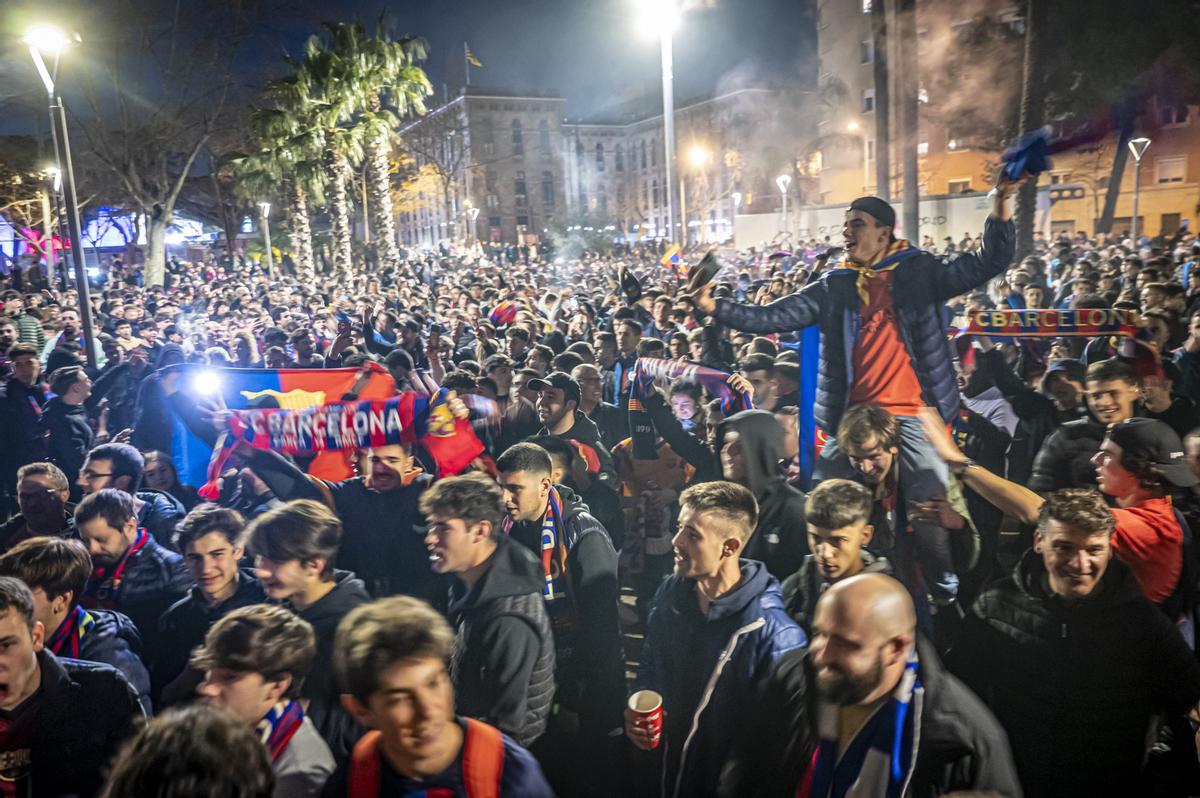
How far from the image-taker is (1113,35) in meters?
23.3

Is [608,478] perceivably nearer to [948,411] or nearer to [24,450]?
[948,411]

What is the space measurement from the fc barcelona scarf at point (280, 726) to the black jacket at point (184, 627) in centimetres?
112

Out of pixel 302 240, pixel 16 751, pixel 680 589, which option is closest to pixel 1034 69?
pixel 680 589

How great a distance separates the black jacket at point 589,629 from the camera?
4.08 m

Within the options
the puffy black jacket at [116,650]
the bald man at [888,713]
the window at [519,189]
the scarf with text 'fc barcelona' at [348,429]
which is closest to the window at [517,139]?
the window at [519,189]

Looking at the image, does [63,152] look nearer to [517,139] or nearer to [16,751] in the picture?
[16,751]

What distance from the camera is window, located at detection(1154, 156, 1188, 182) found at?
3419 cm

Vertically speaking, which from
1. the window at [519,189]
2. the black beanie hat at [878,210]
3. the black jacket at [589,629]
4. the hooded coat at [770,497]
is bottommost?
the black jacket at [589,629]

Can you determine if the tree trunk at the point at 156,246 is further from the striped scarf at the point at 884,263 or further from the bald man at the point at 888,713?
the bald man at the point at 888,713

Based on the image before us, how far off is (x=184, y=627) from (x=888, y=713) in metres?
3.08

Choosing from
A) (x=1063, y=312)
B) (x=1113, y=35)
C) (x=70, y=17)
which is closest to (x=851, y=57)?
(x=1113, y=35)

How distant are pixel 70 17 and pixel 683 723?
24.9 metres

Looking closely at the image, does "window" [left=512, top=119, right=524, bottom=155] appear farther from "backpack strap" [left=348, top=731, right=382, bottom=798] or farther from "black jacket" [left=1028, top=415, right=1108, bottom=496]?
"backpack strap" [left=348, top=731, right=382, bottom=798]

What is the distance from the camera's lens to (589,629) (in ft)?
13.4
